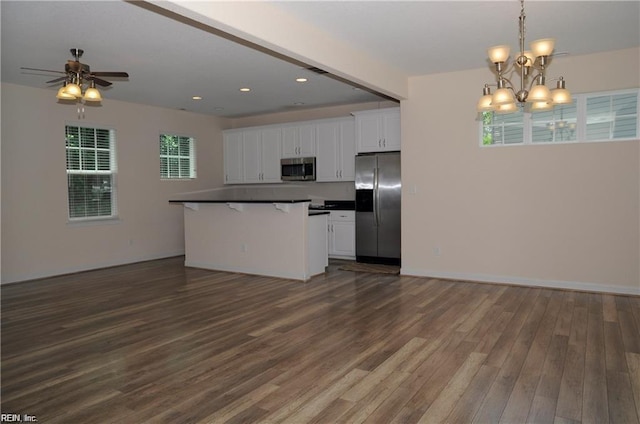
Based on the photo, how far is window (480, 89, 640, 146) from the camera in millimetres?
4941

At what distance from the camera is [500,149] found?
5.54m

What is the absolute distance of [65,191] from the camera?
6598 mm

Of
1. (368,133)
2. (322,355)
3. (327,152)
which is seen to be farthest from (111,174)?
(322,355)

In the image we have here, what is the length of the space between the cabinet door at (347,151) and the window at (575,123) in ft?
7.98

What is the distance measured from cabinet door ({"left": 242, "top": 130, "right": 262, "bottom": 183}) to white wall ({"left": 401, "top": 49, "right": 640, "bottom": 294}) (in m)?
3.52

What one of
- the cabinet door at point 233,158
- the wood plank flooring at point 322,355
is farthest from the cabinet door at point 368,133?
the cabinet door at point 233,158

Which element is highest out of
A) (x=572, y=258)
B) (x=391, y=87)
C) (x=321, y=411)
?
(x=391, y=87)

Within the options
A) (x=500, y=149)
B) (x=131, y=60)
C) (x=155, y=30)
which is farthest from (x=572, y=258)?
(x=131, y=60)

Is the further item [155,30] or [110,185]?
[110,185]

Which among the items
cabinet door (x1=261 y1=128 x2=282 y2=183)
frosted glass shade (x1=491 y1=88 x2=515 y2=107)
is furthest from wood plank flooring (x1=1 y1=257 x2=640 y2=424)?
cabinet door (x1=261 y1=128 x2=282 y2=183)

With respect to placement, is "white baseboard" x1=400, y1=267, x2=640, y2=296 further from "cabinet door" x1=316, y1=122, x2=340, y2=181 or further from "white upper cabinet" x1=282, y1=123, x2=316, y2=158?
"white upper cabinet" x1=282, y1=123, x2=316, y2=158

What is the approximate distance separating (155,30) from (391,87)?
280cm

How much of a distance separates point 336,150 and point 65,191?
4.27m

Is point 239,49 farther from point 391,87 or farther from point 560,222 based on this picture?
point 560,222
